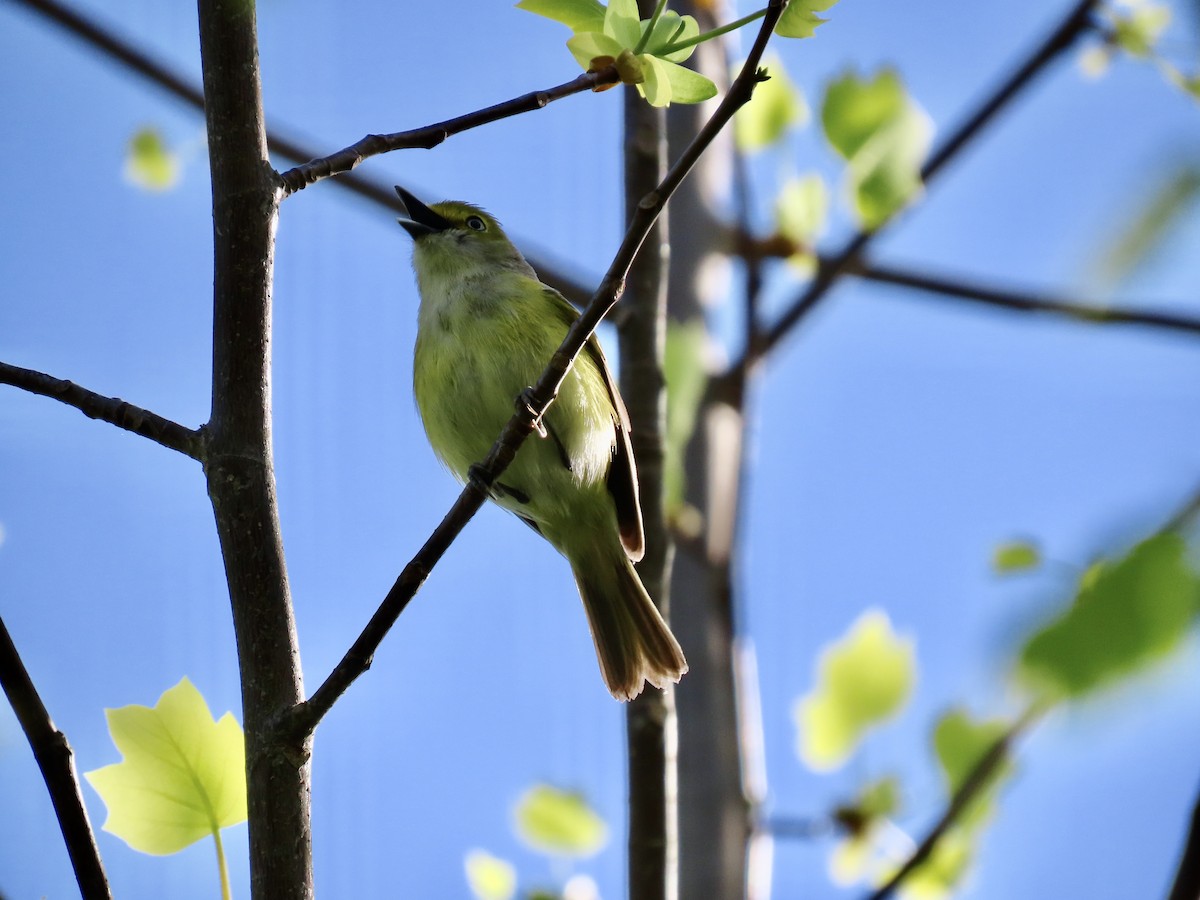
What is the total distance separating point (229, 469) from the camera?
1765mm

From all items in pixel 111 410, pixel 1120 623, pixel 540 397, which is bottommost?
pixel 1120 623

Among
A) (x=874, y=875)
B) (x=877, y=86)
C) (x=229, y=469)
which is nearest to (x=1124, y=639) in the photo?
(x=229, y=469)

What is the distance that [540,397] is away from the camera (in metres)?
2.05

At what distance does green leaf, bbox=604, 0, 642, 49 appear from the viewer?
1.48 meters

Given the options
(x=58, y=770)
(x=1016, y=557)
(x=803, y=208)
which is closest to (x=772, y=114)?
(x=803, y=208)

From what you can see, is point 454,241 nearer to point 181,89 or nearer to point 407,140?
point 181,89

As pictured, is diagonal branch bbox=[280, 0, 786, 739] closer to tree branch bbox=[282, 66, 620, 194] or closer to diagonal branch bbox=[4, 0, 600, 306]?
tree branch bbox=[282, 66, 620, 194]

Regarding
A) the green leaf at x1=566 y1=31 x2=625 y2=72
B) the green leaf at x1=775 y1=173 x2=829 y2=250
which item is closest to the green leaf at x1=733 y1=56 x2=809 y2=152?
the green leaf at x1=775 y1=173 x2=829 y2=250

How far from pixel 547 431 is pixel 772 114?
1124 mm

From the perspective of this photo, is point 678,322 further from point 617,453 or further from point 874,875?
point 874,875

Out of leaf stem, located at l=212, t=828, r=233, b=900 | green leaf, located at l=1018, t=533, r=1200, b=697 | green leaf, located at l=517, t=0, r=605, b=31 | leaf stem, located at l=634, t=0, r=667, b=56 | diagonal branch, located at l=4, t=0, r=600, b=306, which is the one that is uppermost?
diagonal branch, located at l=4, t=0, r=600, b=306

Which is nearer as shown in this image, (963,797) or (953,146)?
(963,797)

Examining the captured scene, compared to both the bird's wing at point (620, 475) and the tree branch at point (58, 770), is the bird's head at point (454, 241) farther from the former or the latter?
the tree branch at point (58, 770)

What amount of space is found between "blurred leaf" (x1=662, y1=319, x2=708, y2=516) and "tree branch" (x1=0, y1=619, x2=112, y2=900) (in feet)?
5.17
